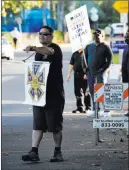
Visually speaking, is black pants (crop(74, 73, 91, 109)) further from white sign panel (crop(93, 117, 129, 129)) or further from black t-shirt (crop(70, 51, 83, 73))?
white sign panel (crop(93, 117, 129, 129))

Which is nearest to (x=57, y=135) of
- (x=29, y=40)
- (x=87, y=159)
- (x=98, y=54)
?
(x=87, y=159)

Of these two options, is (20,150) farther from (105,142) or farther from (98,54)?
(98,54)

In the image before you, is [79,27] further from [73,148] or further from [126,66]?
[73,148]

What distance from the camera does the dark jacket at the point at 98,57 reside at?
12.3m

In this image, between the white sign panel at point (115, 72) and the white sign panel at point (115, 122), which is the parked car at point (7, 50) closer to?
the white sign panel at point (115, 72)

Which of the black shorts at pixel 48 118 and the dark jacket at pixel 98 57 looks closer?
the black shorts at pixel 48 118

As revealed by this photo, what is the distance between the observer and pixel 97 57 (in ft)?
40.6

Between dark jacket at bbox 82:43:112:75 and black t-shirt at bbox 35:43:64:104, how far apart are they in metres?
3.60

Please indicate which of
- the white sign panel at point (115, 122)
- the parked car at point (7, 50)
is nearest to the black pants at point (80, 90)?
the white sign panel at point (115, 122)

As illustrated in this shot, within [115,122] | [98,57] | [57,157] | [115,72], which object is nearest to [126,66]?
[115,122]

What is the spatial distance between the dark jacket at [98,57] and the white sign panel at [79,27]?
30 centimetres

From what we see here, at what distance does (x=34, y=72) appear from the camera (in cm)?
893

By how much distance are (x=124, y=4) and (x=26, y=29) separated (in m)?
48.5

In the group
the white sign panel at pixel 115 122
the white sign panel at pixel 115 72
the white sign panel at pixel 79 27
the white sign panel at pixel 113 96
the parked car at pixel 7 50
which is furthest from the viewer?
the parked car at pixel 7 50
